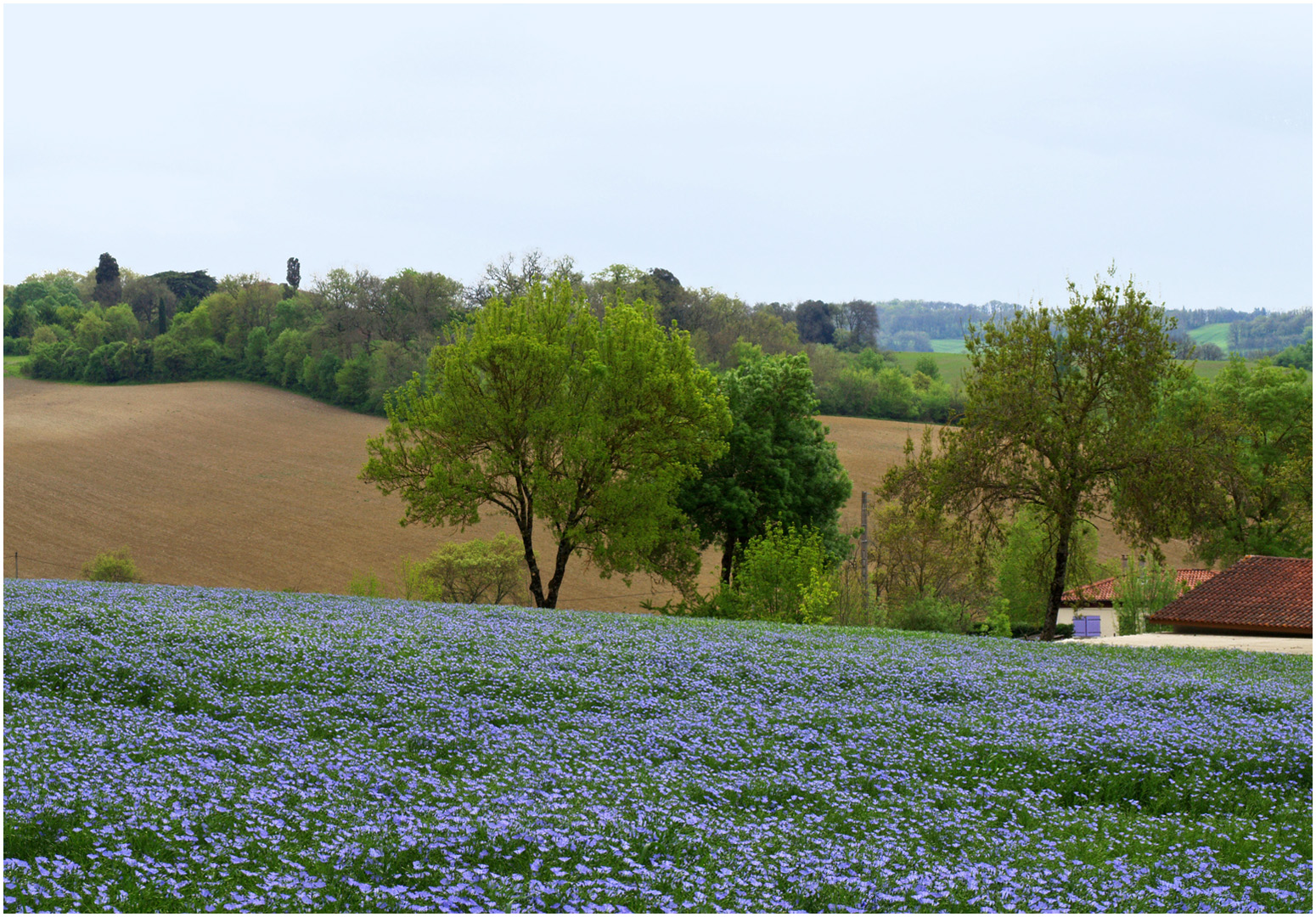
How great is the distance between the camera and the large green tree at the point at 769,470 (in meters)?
44.9

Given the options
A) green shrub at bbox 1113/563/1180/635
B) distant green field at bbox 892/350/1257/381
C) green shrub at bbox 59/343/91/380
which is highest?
distant green field at bbox 892/350/1257/381

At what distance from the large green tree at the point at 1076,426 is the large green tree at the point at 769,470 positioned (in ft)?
31.0

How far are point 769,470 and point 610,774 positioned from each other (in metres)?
34.9

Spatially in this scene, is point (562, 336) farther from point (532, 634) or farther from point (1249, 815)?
point (1249, 815)

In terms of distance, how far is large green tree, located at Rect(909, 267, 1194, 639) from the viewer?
115ft

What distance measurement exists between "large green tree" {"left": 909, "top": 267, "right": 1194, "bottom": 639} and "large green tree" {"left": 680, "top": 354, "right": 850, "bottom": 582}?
31.0ft

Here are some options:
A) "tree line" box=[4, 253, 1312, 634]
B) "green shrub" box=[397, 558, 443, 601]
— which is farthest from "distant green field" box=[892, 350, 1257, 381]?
"green shrub" box=[397, 558, 443, 601]

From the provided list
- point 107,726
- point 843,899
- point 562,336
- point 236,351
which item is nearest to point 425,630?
point 107,726

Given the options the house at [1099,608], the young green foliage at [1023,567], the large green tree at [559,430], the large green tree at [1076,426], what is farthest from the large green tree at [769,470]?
the house at [1099,608]

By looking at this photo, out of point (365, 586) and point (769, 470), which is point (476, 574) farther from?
point (769, 470)

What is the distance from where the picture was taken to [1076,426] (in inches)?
1401

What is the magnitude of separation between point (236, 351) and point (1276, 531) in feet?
343

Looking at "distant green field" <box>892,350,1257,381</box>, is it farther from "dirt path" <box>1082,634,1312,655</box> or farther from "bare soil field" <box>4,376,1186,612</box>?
"dirt path" <box>1082,634,1312,655</box>

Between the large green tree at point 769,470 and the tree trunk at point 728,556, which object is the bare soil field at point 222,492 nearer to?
the tree trunk at point 728,556
